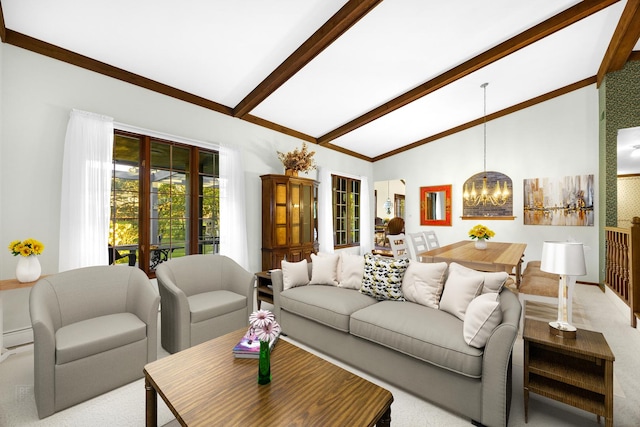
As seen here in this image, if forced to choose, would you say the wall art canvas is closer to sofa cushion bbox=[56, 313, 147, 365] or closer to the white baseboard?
sofa cushion bbox=[56, 313, 147, 365]

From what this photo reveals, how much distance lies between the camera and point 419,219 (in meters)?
7.03

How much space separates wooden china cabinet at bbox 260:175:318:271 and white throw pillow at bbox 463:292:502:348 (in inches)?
130

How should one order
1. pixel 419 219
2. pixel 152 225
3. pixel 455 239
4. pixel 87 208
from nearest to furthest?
pixel 87 208 → pixel 152 225 → pixel 455 239 → pixel 419 219

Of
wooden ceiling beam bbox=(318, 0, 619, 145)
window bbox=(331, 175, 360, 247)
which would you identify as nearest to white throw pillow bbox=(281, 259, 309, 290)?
wooden ceiling beam bbox=(318, 0, 619, 145)

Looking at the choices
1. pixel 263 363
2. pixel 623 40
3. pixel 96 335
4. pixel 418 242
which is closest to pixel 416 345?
pixel 263 363

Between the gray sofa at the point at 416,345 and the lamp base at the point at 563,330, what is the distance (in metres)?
0.20

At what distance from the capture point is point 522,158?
5699 millimetres

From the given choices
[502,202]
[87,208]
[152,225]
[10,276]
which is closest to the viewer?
[10,276]

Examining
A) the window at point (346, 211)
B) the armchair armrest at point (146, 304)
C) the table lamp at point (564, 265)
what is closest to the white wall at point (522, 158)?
the window at point (346, 211)

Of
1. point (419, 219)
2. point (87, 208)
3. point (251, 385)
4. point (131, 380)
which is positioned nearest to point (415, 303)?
point (251, 385)

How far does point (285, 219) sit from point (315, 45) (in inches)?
104

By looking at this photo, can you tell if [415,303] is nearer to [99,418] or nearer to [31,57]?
[99,418]

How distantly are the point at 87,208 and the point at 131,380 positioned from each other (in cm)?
189

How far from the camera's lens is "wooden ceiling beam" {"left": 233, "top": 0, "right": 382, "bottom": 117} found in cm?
260
